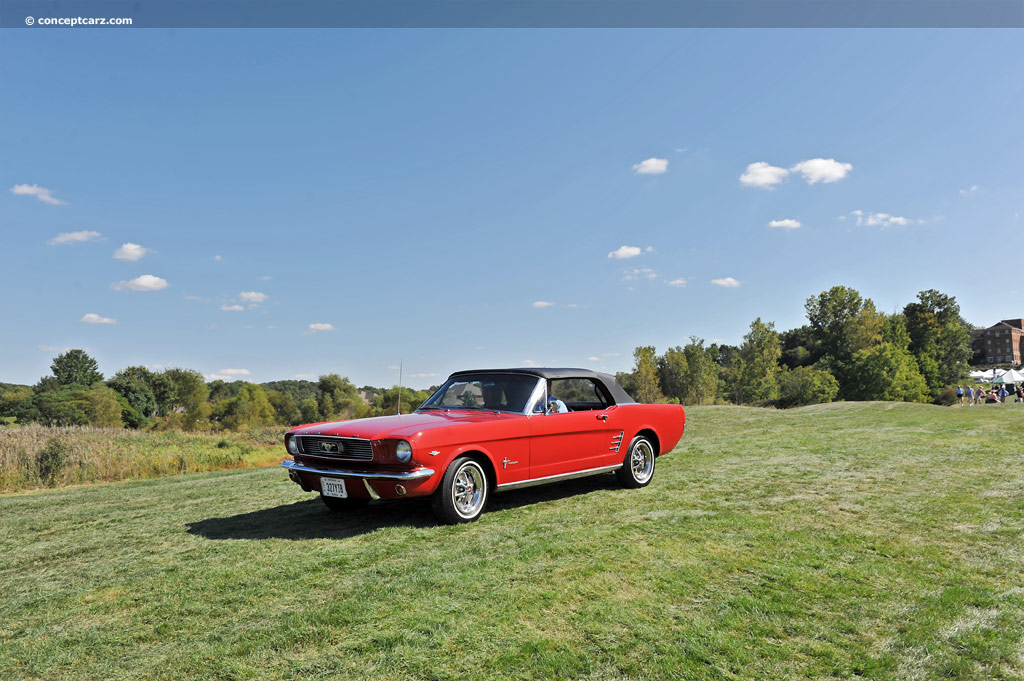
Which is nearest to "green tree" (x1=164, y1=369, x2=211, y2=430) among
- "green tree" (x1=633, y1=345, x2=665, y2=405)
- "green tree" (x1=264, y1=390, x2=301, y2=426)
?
"green tree" (x1=264, y1=390, x2=301, y2=426)

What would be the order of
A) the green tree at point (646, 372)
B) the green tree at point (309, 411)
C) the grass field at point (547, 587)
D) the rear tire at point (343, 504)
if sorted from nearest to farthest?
the grass field at point (547, 587), the rear tire at point (343, 504), the green tree at point (646, 372), the green tree at point (309, 411)

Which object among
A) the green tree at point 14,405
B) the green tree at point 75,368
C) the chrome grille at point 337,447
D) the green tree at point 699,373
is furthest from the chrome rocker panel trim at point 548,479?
the green tree at point 75,368

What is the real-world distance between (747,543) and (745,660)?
2.19 metres

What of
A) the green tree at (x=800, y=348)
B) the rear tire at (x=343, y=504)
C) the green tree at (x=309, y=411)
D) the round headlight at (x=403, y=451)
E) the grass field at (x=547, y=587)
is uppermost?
the green tree at (x=800, y=348)

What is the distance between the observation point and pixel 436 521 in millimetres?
6000

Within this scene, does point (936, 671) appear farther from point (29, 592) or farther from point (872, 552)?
point (29, 592)

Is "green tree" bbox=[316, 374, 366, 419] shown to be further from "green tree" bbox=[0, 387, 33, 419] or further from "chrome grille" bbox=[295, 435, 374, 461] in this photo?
"chrome grille" bbox=[295, 435, 374, 461]

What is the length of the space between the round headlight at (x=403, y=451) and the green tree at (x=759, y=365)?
54097mm

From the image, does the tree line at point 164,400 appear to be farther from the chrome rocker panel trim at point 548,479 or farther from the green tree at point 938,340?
the green tree at point 938,340

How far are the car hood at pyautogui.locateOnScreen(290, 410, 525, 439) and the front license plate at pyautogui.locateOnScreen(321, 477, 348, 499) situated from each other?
0.44 meters

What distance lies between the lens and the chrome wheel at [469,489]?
19.8ft

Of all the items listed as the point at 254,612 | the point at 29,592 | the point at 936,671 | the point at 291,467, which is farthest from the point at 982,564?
the point at 29,592

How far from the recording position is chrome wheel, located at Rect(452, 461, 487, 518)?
6.02m

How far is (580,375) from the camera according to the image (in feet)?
25.7
